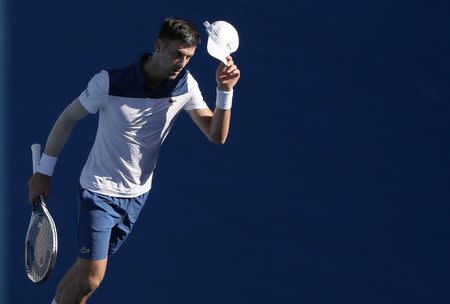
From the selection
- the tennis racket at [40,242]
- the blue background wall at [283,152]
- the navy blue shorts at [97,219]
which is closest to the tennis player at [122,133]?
the navy blue shorts at [97,219]

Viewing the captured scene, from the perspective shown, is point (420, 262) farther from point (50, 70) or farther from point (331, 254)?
point (50, 70)

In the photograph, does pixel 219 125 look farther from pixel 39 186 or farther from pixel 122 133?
pixel 39 186

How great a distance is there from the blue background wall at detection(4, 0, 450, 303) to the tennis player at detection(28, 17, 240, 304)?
487mm

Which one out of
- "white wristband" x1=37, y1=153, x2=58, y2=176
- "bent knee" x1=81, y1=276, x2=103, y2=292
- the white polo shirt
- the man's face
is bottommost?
"bent knee" x1=81, y1=276, x2=103, y2=292

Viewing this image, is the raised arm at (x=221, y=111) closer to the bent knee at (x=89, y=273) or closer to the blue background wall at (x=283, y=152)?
the blue background wall at (x=283, y=152)

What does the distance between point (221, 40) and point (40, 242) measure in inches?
42.5

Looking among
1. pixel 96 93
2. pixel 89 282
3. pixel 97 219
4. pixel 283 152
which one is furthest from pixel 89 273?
pixel 283 152

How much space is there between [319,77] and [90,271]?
1.17 metres

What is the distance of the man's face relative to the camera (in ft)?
15.2

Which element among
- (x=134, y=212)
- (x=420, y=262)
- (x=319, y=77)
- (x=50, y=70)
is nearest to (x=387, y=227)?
(x=420, y=262)

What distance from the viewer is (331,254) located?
17.7 feet

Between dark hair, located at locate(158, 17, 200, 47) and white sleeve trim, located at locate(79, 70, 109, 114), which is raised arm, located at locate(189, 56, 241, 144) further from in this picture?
white sleeve trim, located at locate(79, 70, 109, 114)

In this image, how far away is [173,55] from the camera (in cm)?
465

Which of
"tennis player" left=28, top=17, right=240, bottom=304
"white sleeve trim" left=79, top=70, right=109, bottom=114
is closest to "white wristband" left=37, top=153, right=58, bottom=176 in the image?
"tennis player" left=28, top=17, right=240, bottom=304
